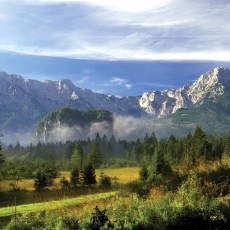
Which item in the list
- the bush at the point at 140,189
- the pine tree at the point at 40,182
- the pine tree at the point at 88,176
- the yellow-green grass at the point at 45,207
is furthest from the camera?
the pine tree at the point at 88,176

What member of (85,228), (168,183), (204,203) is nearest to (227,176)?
(168,183)

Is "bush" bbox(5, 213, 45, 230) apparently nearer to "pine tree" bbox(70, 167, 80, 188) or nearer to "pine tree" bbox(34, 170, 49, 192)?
"pine tree" bbox(34, 170, 49, 192)

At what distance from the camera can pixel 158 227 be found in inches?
587

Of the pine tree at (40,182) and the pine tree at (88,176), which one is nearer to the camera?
the pine tree at (40,182)

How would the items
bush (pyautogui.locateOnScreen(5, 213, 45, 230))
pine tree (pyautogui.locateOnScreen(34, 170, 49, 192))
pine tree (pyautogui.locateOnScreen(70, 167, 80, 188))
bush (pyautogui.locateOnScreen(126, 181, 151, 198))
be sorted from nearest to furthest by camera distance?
bush (pyautogui.locateOnScreen(5, 213, 45, 230)) < bush (pyautogui.locateOnScreen(126, 181, 151, 198)) < pine tree (pyautogui.locateOnScreen(34, 170, 49, 192)) < pine tree (pyautogui.locateOnScreen(70, 167, 80, 188))

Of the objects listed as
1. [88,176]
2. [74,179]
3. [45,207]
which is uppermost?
[45,207]

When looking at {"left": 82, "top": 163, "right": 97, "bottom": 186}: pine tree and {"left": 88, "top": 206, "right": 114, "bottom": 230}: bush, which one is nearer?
{"left": 88, "top": 206, "right": 114, "bottom": 230}: bush

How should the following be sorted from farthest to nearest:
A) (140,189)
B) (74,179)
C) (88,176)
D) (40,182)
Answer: (88,176), (74,179), (40,182), (140,189)

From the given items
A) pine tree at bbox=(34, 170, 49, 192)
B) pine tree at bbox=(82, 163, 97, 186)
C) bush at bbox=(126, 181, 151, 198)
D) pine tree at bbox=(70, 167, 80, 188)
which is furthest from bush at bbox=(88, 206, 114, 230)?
pine tree at bbox=(82, 163, 97, 186)

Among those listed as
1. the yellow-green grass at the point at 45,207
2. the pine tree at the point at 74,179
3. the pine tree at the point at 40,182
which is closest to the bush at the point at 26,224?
the yellow-green grass at the point at 45,207

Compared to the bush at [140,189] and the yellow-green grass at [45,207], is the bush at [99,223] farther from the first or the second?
the bush at [140,189]

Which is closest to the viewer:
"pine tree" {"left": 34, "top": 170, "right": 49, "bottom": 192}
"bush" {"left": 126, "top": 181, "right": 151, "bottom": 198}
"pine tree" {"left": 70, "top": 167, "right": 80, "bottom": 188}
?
"bush" {"left": 126, "top": 181, "right": 151, "bottom": 198}

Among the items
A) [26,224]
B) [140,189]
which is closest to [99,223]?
[26,224]

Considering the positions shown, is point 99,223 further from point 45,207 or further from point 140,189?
point 140,189
